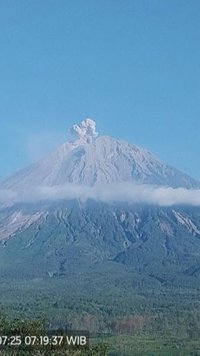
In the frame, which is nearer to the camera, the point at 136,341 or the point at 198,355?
the point at 198,355

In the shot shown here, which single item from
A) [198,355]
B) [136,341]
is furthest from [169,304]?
[198,355]

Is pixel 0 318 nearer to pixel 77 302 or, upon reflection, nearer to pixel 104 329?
pixel 104 329

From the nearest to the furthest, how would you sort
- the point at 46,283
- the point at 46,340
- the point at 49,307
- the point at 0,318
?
the point at 46,340 → the point at 0,318 → the point at 49,307 → the point at 46,283

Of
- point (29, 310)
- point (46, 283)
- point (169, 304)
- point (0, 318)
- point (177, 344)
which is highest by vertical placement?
point (46, 283)

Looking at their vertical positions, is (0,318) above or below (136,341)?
below

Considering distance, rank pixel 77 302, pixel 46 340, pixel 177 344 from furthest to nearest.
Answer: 1. pixel 77 302
2. pixel 177 344
3. pixel 46 340

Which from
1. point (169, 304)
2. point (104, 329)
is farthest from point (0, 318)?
point (169, 304)

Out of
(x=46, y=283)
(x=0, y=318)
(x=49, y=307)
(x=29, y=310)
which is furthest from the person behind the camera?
(x=46, y=283)

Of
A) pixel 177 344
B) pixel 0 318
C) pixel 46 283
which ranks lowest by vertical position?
pixel 0 318

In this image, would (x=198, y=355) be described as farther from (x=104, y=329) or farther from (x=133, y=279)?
(x=133, y=279)
